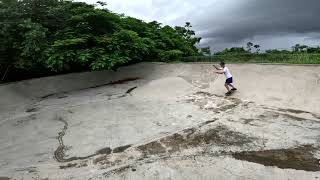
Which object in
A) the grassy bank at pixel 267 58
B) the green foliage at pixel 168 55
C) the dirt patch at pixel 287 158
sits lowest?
the dirt patch at pixel 287 158

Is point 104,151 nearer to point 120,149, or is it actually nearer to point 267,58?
point 120,149

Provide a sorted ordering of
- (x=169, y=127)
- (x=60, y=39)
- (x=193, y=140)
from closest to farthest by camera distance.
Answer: (x=193, y=140)
(x=169, y=127)
(x=60, y=39)

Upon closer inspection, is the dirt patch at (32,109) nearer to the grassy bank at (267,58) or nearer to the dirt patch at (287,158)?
the dirt patch at (287,158)

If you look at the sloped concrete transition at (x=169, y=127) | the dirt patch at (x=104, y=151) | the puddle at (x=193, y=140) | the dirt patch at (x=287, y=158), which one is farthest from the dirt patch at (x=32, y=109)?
the dirt patch at (x=287, y=158)

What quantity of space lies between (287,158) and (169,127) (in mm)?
3005

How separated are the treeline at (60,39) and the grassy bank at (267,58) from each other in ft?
8.61

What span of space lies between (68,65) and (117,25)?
277 centimetres

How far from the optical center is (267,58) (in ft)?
47.5

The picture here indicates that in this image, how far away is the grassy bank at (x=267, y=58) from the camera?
513 inches

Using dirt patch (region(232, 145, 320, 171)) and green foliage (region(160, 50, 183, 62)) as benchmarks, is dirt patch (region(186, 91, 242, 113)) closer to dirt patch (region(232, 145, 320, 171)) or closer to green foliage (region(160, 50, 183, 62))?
dirt patch (region(232, 145, 320, 171))

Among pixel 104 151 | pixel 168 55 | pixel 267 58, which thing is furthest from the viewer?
pixel 168 55

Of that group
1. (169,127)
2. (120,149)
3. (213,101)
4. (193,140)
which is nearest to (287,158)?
(193,140)

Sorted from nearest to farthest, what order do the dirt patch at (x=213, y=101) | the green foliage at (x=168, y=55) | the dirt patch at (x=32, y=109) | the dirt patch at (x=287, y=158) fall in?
1. the dirt patch at (x=287, y=158)
2. the dirt patch at (x=213, y=101)
3. the dirt patch at (x=32, y=109)
4. the green foliage at (x=168, y=55)

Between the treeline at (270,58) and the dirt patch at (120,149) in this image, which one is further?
the treeline at (270,58)
